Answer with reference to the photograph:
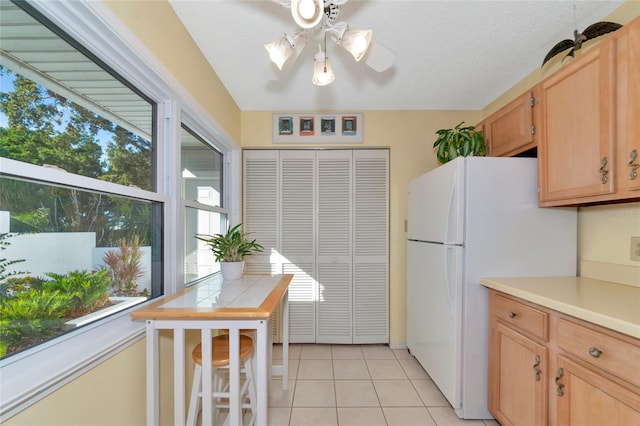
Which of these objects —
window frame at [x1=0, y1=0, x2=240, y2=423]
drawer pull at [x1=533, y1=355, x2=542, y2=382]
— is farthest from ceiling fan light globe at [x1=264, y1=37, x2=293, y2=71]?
drawer pull at [x1=533, y1=355, x2=542, y2=382]

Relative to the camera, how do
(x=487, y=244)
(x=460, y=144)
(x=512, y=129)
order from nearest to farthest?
(x=487, y=244) → (x=512, y=129) → (x=460, y=144)

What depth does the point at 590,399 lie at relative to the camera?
1155 millimetres

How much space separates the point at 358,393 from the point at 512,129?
2.23m

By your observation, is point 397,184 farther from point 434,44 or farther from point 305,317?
point 305,317

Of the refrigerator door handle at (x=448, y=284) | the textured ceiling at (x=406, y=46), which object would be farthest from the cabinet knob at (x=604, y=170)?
the textured ceiling at (x=406, y=46)

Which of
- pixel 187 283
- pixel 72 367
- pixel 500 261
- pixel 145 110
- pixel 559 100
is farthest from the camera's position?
pixel 187 283

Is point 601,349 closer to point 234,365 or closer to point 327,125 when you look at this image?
point 234,365

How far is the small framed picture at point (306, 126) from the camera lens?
9.84 feet

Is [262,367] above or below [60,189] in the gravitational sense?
below

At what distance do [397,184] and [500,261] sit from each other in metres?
1.35

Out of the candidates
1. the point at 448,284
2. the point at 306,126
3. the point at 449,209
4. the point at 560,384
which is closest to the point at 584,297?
the point at 560,384

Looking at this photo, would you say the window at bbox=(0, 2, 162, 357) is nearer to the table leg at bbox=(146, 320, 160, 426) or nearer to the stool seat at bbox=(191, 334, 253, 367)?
the table leg at bbox=(146, 320, 160, 426)

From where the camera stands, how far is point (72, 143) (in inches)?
41.3

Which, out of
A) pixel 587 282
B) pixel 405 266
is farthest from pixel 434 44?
pixel 405 266
